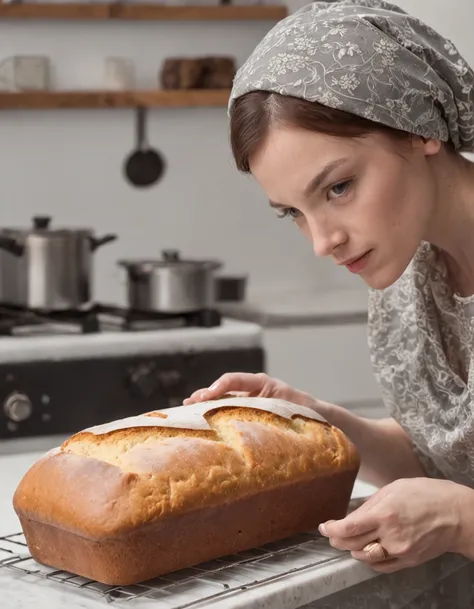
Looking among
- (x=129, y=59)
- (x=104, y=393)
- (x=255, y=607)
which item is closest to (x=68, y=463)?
(x=255, y=607)

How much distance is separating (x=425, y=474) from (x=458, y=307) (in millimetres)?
367

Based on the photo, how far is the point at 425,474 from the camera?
2041 mm

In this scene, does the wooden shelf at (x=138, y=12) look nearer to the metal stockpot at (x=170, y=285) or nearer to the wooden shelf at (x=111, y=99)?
the wooden shelf at (x=111, y=99)

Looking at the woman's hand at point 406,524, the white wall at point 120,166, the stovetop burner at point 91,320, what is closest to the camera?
the woman's hand at point 406,524

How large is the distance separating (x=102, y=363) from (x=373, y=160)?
69.7 inches

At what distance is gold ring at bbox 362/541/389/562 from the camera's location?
140cm

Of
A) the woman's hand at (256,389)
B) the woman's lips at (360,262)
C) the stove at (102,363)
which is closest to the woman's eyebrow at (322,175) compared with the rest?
the woman's lips at (360,262)

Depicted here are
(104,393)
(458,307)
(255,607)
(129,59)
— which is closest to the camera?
(255,607)

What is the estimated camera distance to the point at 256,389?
178 centimetres

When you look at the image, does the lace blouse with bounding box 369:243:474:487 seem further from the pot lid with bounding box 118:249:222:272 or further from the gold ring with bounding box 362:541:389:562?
the pot lid with bounding box 118:249:222:272

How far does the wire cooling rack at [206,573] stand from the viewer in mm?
1296

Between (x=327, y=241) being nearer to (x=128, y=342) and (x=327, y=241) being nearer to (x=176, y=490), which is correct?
(x=176, y=490)

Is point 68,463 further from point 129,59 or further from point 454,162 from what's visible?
point 129,59

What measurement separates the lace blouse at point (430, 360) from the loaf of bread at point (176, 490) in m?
0.32
